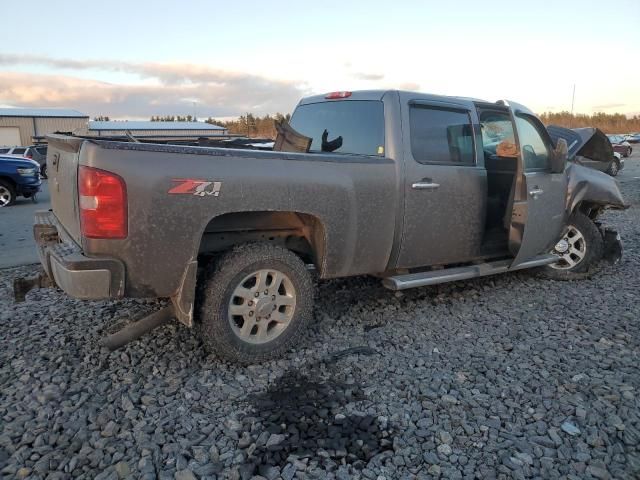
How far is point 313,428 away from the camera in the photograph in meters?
3.00

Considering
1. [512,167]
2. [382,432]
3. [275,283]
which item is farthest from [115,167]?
[512,167]

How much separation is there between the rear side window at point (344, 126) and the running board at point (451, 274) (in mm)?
1111

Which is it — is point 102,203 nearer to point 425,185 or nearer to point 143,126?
point 425,185

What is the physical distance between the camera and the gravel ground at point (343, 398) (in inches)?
106

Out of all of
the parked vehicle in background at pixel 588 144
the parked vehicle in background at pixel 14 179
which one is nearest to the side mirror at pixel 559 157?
the parked vehicle in background at pixel 588 144

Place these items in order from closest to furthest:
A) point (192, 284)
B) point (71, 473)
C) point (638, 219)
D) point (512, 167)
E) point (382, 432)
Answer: point (71, 473)
point (382, 432)
point (192, 284)
point (512, 167)
point (638, 219)

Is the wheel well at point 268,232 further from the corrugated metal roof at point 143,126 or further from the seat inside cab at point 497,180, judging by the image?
the corrugated metal roof at point 143,126

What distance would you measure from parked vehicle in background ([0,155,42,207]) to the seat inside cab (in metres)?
12.2

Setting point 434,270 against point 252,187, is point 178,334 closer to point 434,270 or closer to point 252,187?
point 252,187

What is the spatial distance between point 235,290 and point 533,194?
10.4ft

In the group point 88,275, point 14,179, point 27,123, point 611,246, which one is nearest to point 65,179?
point 88,275

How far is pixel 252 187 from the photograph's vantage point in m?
3.46

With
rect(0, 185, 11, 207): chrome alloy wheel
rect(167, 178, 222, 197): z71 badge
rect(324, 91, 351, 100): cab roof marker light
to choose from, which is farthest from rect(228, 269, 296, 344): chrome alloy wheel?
rect(0, 185, 11, 207): chrome alloy wheel

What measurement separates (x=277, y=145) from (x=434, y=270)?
6.60 ft
